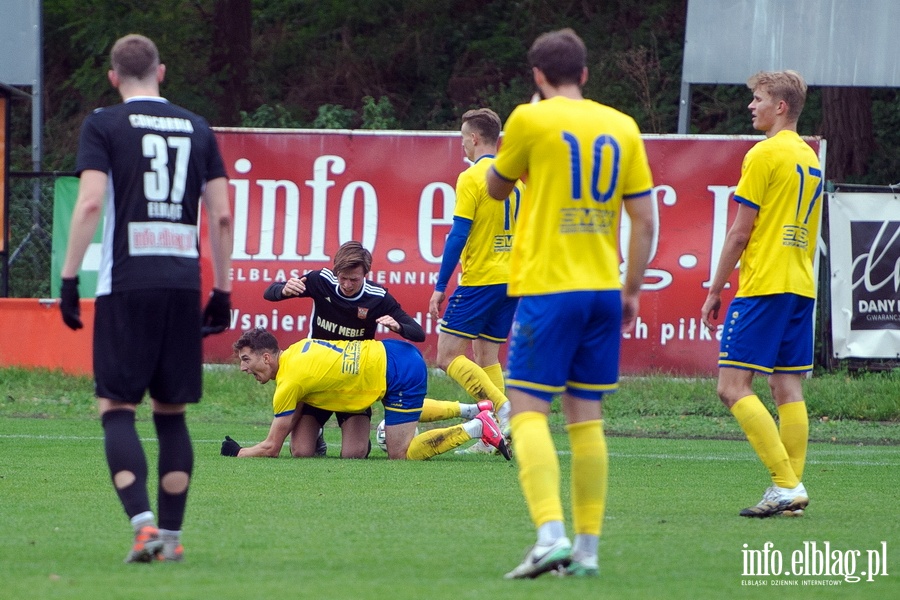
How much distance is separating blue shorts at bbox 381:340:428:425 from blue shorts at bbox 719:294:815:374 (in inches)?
101

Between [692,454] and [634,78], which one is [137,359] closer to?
[692,454]

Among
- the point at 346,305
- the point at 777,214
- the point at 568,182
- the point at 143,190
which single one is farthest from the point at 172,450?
the point at 346,305

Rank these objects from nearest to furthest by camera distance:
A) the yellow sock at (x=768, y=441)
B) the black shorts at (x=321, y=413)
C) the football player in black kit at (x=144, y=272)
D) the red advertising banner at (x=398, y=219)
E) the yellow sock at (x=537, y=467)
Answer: the yellow sock at (x=537, y=467)
the football player in black kit at (x=144, y=272)
the yellow sock at (x=768, y=441)
the black shorts at (x=321, y=413)
the red advertising banner at (x=398, y=219)

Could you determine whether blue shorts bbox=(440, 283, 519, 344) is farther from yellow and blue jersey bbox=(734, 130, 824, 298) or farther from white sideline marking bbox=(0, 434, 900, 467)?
yellow and blue jersey bbox=(734, 130, 824, 298)

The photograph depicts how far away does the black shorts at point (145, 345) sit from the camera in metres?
4.55

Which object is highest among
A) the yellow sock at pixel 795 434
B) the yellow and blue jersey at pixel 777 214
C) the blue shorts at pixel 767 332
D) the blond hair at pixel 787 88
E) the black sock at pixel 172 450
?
the blond hair at pixel 787 88

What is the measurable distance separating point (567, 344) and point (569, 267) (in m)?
0.26

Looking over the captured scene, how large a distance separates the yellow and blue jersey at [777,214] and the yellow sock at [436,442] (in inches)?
104

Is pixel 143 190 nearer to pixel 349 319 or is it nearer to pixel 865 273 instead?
pixel 349 319

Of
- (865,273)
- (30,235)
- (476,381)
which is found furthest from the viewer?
(30,235)

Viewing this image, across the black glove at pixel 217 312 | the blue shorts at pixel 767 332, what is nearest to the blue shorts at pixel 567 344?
the black glove at pixel 217 312

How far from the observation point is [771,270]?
6.21m

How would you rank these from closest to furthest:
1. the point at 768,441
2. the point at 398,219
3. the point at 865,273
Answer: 1. the point at 768,441
2. the point at 865,273
3. the point at 398,219

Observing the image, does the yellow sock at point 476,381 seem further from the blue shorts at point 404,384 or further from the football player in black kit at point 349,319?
the blue shorts at point 404,384
